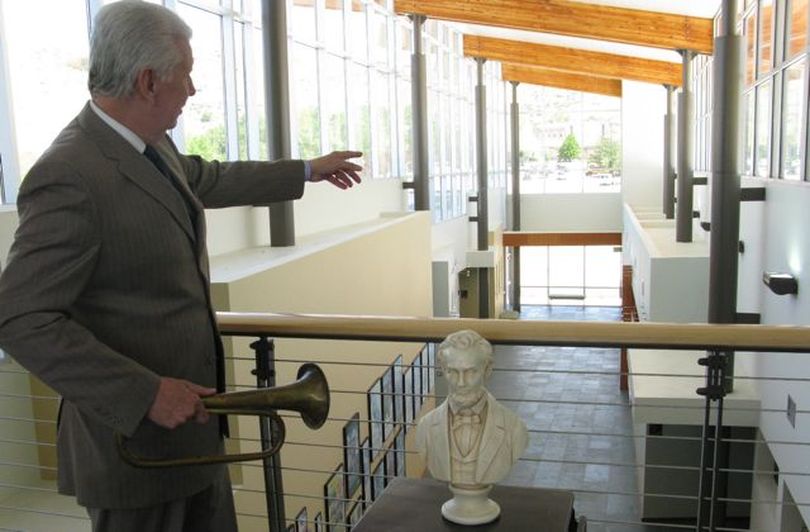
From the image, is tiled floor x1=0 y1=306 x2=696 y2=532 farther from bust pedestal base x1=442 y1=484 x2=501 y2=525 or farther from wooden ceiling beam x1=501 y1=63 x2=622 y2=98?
wooden ceiling beam x1=501 y1=63 x2=622 y2=98

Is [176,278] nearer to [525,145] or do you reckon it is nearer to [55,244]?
[55,244]

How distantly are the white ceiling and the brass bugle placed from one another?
9.14 metres

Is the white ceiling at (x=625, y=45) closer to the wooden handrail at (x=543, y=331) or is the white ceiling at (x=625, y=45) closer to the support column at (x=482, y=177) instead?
the support column at (x=482, y=177)

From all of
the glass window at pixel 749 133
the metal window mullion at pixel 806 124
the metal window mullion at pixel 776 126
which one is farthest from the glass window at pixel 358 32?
the metal window mullion at pixel 806 124

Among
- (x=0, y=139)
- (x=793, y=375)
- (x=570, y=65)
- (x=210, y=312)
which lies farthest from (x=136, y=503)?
(x=570, y=65)

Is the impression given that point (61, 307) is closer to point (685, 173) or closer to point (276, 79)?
point (276, 79)

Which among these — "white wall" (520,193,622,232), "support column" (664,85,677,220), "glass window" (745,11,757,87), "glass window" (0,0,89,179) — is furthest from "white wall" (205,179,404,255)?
"white wall" (520,193,622,232)

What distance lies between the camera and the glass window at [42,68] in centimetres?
428

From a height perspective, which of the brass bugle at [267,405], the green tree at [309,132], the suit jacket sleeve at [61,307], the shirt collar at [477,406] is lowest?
the shirt collar at [477,406]

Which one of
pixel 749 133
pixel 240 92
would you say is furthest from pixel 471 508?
pixel 749 133

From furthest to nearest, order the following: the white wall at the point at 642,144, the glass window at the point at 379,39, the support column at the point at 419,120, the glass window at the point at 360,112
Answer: the white wall at the point at 642,144 < the support column at the point at 419,120 < the glass window at the point at 379,39 < the glass window at the point at 360,112

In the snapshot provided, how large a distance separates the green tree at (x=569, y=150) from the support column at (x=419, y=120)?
36.3ft

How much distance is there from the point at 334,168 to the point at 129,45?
0.72 m

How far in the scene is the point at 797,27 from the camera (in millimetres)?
6027
